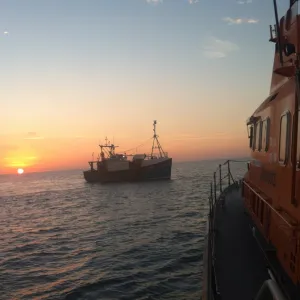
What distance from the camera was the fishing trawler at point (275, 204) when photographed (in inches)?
220

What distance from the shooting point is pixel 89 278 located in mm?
13492

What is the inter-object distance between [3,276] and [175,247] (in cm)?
796

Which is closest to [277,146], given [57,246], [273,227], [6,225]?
[273,227]

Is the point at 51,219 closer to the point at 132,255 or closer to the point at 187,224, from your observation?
the point at 187,224

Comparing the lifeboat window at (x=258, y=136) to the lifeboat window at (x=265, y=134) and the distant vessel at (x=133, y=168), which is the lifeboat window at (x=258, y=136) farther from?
the distant vessel at (x=133, y=168)

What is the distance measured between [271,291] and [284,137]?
14.7 ft

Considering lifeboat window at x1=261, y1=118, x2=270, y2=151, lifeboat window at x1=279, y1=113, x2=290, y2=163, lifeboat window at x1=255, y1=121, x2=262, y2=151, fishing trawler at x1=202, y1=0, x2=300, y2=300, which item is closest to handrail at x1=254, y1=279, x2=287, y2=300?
fishing trawler at x1=202, y1=0, x2=300, y2=300

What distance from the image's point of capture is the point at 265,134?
8.45m

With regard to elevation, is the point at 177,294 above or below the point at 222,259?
below

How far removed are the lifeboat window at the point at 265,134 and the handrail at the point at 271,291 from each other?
5.76 m

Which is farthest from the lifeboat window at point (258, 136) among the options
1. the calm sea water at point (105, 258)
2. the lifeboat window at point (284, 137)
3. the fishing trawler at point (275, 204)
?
the calm sea water at point (105, 258)

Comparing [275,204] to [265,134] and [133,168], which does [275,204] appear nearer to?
[265,134]

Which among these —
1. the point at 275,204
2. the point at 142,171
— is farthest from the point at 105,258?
the point at 142,171

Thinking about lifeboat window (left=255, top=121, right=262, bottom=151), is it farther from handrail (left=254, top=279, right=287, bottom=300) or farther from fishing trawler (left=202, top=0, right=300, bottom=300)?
handrail (left=254, top=279, right=287, bottom=300)
